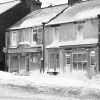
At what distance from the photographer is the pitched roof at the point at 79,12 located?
3406 centimetres

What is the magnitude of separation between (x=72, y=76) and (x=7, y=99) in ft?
52.8

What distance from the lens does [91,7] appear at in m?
36.4

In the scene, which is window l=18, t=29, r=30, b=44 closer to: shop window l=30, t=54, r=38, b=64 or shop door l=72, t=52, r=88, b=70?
shop window l=30, t=54, r=38, b=64

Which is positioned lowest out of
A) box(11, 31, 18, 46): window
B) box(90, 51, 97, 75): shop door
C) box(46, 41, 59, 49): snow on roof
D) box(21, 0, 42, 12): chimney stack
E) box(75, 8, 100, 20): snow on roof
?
box(90, 51, 97, 75): shop door

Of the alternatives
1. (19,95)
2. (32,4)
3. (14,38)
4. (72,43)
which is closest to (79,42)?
(72,43)

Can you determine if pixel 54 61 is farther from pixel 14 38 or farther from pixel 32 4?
pixel 32 4

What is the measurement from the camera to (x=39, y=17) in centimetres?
4147

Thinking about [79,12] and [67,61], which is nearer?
[67,61]

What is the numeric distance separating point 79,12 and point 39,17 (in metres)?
7.04

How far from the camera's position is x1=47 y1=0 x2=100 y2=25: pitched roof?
34062mm

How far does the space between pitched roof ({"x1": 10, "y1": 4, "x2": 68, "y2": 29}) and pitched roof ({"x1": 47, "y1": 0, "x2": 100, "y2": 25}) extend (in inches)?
68.0

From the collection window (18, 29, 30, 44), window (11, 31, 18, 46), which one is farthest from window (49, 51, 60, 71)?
window (11, 31, 18, 46)

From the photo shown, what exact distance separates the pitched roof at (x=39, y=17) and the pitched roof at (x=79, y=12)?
1727 mm

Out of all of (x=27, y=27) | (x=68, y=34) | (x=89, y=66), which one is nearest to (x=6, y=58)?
(x=27, y=27)
